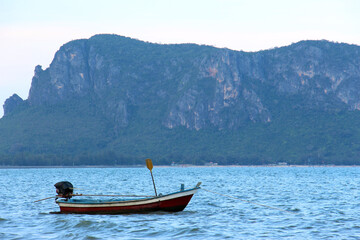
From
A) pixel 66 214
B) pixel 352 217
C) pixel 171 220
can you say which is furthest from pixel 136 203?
pixel 352 217

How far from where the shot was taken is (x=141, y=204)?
45.8 metres

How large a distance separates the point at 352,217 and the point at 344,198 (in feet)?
73.5

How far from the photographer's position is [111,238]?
1470 inches

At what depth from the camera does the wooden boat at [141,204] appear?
1800 inches

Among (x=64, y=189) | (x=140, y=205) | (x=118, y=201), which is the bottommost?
(x=140, y=205)

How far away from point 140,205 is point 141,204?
16 centimetres

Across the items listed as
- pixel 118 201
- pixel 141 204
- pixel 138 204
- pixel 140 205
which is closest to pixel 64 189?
pixel 118 201

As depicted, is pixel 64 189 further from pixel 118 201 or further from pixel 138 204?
pixel 138 204

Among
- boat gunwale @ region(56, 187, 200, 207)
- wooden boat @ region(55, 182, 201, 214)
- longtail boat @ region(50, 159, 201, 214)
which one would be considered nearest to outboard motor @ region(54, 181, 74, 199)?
boat gunwale @ region(56, 187, 200, 207)

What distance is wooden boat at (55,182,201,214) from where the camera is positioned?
45.7m

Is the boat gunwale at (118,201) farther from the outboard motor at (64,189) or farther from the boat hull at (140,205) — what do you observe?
the outboard motor at (64,189)

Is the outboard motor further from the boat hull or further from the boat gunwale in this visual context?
the boat hull

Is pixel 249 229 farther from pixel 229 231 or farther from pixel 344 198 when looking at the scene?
pixel 344 198

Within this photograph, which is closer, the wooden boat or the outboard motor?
the wooden boat
